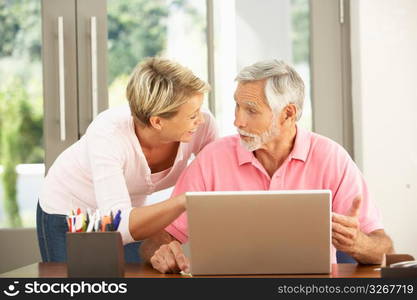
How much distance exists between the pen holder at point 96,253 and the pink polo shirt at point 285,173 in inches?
25.1

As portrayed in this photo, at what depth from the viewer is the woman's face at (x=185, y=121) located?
2494 millimetres

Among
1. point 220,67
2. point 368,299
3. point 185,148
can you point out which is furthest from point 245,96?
point 220,67

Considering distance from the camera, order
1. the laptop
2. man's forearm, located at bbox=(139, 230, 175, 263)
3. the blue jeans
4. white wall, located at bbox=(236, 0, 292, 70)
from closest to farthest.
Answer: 1. the laptop
2. man's forearm, located at bbox=(139, 230, 175, 263)
3. the blue jeans
4. white wall, located at bbox=(236, 0, 292, 70)

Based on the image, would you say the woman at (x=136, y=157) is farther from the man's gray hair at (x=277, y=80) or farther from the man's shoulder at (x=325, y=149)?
Answer: the man's shoulder at (x=325, y=149)

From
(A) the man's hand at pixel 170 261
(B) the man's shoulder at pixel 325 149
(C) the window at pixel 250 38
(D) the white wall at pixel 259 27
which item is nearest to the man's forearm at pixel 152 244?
(A) the man's hand at pixel 170 261

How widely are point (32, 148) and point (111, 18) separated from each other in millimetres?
823

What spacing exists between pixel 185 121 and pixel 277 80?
1.13 ft

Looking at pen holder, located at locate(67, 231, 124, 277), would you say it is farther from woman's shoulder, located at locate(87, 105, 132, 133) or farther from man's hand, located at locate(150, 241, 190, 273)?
woman's shoulder, located at locate(87, 105, 132, 133)

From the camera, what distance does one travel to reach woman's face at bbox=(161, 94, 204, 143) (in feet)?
8.18

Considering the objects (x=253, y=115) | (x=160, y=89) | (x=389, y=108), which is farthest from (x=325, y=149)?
(x=389, y=108)

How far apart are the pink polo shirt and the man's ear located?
0.18m

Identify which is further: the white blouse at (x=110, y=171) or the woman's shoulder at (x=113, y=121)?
the woman's shoulder at (x=113, y=121)

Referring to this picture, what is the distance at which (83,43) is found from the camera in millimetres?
3896

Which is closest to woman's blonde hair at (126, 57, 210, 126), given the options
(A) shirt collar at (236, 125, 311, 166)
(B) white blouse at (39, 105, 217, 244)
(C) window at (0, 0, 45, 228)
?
(B) white blouse at (39, 105, 217, 244)
